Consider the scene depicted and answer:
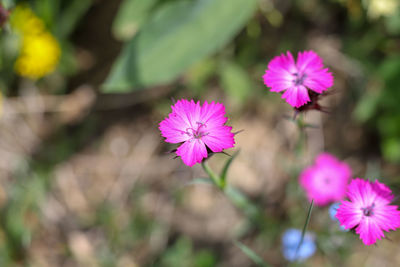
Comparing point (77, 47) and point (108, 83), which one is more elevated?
point (77, 47)

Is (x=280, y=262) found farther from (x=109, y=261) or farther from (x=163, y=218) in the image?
(x=109, y=261)

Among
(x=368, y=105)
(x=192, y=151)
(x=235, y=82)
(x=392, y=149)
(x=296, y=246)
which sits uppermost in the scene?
(x=235, y=82)

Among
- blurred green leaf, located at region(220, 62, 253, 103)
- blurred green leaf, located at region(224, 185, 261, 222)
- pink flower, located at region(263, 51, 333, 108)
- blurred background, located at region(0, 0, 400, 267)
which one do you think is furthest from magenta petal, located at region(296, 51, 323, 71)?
blurred green leaf, located at region(220, 62, 253, 103)

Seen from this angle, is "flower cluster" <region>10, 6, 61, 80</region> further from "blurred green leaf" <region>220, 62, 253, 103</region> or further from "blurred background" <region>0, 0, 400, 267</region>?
"blurred green leaf" <region>220, 62, 253, 103</region>

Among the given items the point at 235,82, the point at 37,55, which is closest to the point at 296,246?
the point at 235,82

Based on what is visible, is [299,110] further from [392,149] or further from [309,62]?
[392,149]

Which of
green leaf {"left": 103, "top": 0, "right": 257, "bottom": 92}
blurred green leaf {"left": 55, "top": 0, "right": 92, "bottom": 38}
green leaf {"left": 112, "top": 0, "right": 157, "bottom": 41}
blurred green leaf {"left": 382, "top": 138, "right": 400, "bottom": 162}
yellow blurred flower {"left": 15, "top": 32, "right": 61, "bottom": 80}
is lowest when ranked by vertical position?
blurred green leaf {"left": 382, "top": 138, "right": 400, "bottom": 162}

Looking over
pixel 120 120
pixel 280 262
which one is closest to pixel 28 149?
pixel 120 120
